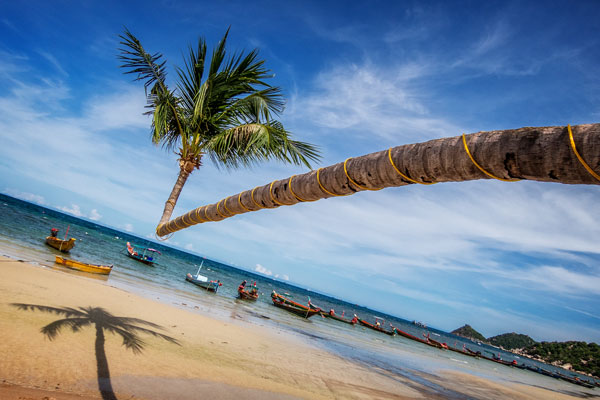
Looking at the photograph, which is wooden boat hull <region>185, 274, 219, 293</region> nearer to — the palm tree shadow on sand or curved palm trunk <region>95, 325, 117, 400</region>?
the palm tree shadow on sand

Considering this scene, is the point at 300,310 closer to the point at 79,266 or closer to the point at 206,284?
the point at 206,284

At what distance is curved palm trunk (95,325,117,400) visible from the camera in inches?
158

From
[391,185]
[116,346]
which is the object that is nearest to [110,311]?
[116,346]

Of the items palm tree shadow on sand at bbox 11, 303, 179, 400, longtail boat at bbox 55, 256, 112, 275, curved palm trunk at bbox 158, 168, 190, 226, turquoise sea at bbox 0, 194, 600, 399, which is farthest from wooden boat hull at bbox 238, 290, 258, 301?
curved palm trunk at bbox 158, 168, 190, 226

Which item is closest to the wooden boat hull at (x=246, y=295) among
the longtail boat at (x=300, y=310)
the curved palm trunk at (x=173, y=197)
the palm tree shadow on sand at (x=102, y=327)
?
the longtail boat at (x=300, y=310)

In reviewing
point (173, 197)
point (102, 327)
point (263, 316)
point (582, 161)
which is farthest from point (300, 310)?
point (582, 161)

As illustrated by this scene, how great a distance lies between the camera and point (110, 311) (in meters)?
8.11

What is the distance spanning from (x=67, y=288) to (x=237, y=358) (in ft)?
19.5

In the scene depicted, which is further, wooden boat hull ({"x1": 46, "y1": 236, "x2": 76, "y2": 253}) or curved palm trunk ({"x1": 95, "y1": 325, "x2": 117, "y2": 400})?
wooden boat hull ({"x1": 46, "y1": 236, "x2": 76, "y2": 253})

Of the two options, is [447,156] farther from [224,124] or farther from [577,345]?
[577,345]

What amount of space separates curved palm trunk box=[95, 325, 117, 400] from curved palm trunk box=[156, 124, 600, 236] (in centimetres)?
395

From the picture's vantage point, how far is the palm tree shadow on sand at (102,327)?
4578 millimetres

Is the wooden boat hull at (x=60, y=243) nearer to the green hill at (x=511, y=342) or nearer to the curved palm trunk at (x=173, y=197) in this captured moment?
the curved palm trunk at (x=173, y=197)

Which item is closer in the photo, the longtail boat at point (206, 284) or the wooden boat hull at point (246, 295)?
the longtail boat at point (206, 284)
